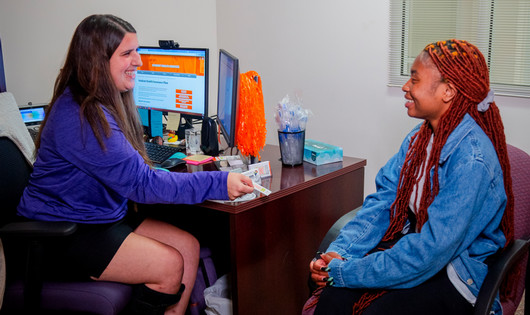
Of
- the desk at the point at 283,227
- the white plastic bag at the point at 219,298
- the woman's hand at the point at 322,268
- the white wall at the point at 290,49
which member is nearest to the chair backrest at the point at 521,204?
the woman's hand at the point at 322,268

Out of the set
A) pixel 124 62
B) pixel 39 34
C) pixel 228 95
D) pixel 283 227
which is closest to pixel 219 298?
pixel 283 227

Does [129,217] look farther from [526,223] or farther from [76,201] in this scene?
[526,223]

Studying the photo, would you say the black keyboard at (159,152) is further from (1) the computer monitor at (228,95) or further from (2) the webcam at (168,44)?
(2) the webcam at (168,44)

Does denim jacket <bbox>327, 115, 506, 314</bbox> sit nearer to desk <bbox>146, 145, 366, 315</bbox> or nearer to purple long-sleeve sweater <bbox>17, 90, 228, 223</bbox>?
desk <bbox>146, 145, 366, 315</bbox>

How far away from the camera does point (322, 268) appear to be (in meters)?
1.55

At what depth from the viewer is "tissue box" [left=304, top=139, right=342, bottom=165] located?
210cm

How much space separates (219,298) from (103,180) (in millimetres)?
676

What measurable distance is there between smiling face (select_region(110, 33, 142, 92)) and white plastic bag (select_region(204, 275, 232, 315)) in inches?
32.7

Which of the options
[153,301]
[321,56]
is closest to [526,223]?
[153,301]

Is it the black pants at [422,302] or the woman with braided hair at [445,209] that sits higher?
the woman with braided hair at [445,209]

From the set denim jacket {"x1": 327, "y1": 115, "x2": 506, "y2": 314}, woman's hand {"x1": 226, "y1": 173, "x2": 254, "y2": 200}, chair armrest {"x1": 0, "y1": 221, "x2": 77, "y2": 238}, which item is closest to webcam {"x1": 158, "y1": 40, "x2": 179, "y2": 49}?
woman's hand {"x1": 226, "y1": 173, "x2": 254, "y2": 200}

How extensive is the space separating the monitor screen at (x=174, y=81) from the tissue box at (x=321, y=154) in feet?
1.76

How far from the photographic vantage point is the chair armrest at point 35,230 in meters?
1.51

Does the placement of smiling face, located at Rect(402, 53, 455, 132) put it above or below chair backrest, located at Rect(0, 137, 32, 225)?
above
